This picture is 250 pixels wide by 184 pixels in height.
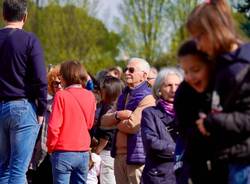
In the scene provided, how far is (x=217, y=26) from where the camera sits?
4.47 m

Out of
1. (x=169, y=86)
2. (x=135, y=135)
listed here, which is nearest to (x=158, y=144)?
(x=169, y=86)

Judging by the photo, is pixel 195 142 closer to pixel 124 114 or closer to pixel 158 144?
pixel 158 144

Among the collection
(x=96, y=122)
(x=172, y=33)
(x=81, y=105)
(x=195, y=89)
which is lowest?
(x=172, y=33)

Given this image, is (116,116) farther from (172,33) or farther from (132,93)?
(172,33)

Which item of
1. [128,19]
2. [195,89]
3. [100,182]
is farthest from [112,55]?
[195,89]

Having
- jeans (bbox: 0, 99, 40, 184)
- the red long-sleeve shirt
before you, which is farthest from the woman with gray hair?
jeans (bbox: 0, 99, 40, 184)

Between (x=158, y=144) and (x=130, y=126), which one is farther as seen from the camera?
(x=130, y=126)

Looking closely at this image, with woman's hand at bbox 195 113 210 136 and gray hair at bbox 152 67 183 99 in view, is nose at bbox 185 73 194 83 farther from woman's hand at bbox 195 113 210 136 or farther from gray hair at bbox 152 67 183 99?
gray hair at bbox 152 67 183 99

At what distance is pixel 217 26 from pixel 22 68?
3396 mm

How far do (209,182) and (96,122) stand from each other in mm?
5269

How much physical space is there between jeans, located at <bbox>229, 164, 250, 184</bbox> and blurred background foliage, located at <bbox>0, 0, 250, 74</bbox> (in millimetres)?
29442

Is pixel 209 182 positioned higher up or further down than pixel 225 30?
further down

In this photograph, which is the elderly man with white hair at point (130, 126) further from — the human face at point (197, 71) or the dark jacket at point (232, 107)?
the dark jacket at point (232, 107)

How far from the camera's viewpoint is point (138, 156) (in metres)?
8.55
